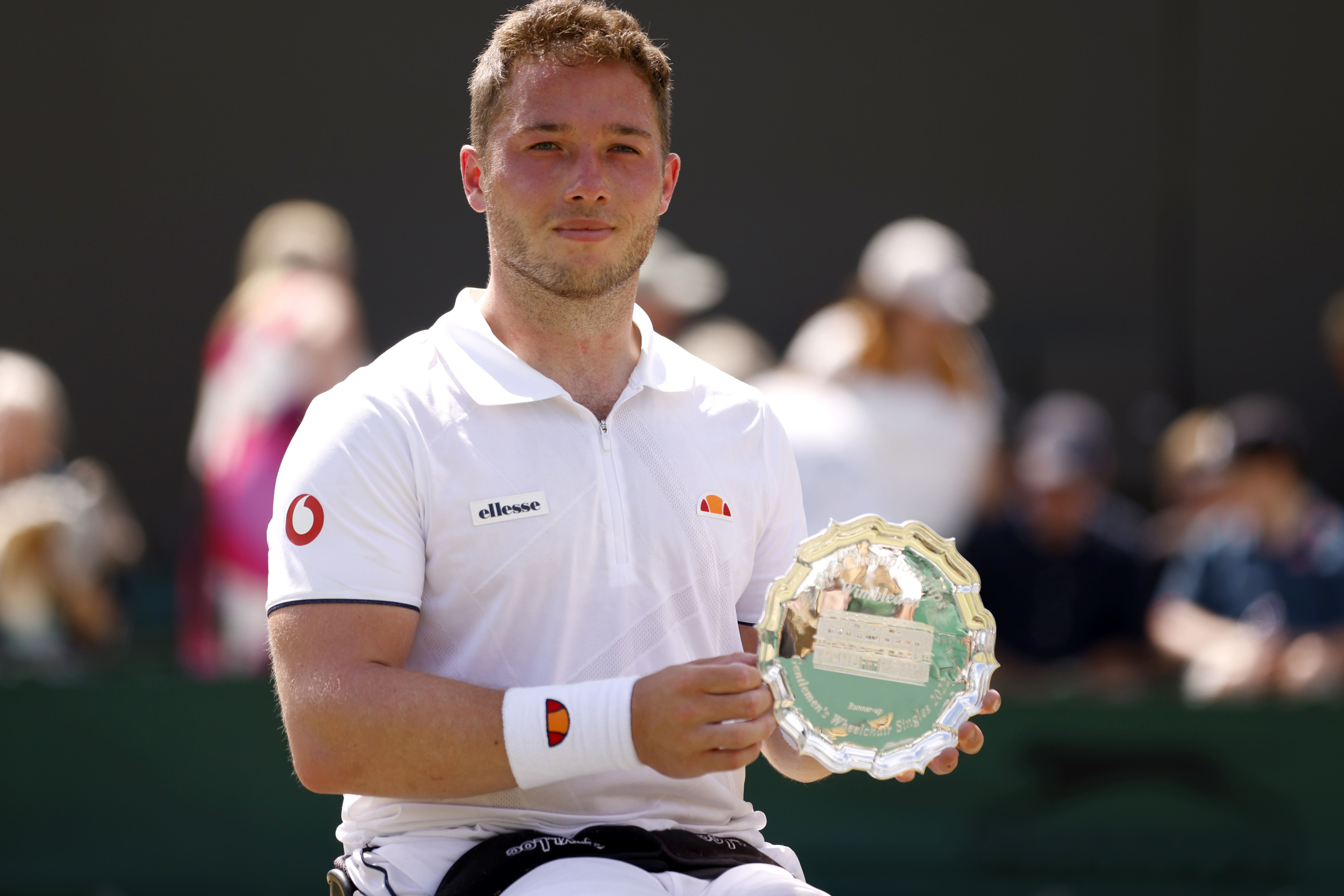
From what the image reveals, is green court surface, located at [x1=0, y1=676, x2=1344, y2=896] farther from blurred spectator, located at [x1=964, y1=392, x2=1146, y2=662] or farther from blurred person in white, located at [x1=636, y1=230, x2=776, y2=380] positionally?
blurred person in white, located at [x1=636, y1=230, x2=776, y2=380]

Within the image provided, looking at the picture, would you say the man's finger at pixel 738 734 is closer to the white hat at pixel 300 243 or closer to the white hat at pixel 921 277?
the white hat at pixel 921 277

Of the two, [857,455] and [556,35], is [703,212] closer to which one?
[857,455]

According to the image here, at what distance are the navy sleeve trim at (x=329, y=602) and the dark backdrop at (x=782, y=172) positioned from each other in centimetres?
557

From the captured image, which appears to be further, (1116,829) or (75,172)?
(75,172)

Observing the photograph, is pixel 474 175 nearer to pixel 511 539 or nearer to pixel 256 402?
pixel 511 539

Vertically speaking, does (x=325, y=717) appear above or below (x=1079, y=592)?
above

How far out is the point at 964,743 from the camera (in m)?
2.17

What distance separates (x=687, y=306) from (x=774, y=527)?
2.81 m

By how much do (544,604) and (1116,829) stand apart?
3.01 meters

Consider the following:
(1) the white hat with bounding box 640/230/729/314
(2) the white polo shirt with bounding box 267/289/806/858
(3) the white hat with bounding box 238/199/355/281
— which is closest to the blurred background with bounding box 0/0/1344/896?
(1) the white hat with bounding box 640/230/729/314

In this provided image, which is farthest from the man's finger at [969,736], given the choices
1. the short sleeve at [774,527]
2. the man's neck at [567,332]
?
the man's neck at [567,332]

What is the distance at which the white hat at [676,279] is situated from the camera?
5.09m

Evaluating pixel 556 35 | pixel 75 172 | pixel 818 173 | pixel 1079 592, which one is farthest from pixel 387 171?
pixel 556 35

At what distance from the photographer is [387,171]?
7.60 m
